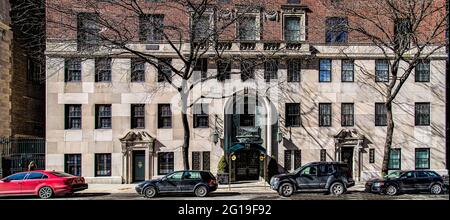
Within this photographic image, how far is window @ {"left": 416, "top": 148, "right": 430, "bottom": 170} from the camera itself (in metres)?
25.5

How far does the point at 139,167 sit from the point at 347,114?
14.9m

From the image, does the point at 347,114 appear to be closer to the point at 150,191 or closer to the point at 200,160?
the point at 200,160

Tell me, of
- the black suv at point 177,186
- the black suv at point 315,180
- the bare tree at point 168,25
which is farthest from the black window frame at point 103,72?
the black suv at point 315,180

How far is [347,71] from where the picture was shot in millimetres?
25531

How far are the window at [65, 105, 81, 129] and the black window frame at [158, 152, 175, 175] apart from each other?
Answer: 19.5ft

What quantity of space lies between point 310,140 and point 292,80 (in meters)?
4.37

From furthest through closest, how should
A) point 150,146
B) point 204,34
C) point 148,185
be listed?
point 150,146
point 204,34
point 148,185

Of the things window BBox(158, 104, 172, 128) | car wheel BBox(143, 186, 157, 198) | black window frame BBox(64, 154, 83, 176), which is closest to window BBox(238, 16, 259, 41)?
window BBox(158, 104, 172, 128)

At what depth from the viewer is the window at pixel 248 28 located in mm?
23994

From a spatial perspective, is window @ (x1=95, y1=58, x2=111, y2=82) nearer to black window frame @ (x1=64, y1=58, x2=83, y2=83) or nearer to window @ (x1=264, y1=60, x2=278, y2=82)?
black window frame @ (x1=64, y1=58, x2=83, y2=83)

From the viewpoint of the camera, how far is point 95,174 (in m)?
24.2

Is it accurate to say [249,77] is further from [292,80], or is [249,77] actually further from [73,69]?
[73,69]

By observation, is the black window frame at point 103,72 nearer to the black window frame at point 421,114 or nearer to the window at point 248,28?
the window at point 248,28
